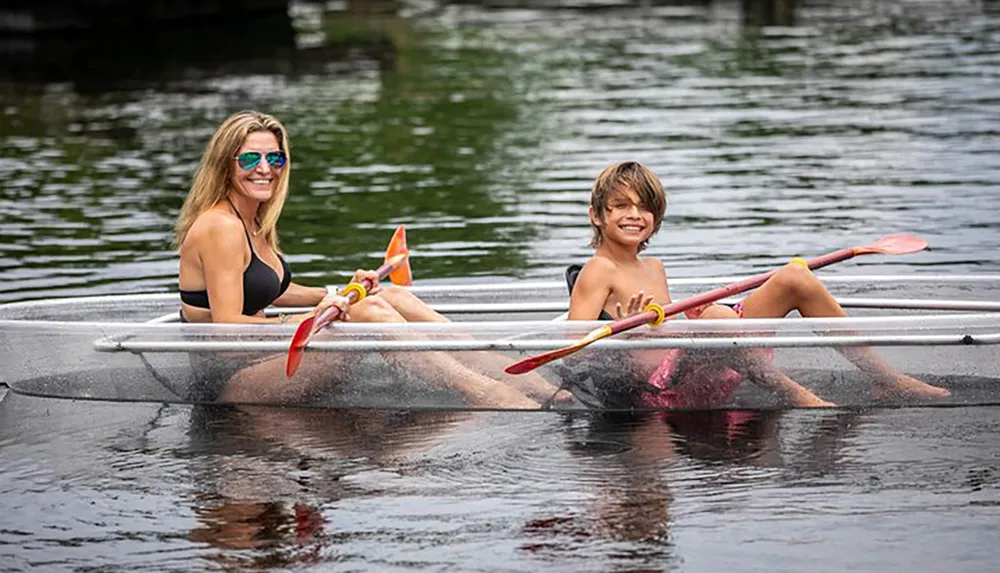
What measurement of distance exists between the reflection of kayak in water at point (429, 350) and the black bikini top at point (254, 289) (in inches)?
7.8

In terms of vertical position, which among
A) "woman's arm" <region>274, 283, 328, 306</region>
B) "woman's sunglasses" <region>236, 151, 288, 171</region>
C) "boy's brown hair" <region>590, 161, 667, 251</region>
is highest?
"woman's sunglasses" <region>236, 151, 288, 171</region>

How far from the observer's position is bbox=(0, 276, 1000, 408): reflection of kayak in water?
725 cm

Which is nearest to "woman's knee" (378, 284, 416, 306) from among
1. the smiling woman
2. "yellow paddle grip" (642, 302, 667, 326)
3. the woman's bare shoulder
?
the smiling woman

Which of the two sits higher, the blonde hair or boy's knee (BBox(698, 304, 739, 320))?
the blonde hair

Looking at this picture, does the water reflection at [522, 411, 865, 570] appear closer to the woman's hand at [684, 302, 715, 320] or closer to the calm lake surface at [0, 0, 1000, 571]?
the calm lake surface at [0, 0, 1000, 571]

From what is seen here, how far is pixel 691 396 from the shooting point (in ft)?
24.5

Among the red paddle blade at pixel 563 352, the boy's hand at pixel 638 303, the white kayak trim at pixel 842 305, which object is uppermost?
the boy's hand at pixel 638 303

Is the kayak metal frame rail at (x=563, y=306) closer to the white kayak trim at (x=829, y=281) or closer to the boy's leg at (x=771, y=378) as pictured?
the white kayak trim at (x=829, y=281)

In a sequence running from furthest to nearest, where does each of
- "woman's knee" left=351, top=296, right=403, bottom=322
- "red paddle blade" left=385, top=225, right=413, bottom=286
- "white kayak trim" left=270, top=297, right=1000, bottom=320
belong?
"red paddle blade" left=385, top=225, right=413, bottom=286
"white kayak trim" left=270, top=297, right=1000, bottom=320
"woman's knee" left=351, top=296, right=403, bottom=322

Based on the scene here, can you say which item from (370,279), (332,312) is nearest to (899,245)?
(370,279)

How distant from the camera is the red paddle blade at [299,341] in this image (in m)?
7.37

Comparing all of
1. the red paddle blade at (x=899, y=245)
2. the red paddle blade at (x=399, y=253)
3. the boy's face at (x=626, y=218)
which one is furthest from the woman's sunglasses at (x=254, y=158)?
the red paddle blade at (x=899, y=245)

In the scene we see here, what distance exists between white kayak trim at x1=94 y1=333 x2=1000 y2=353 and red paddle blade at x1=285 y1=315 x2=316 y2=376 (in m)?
0.05

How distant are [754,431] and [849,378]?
0.48m
